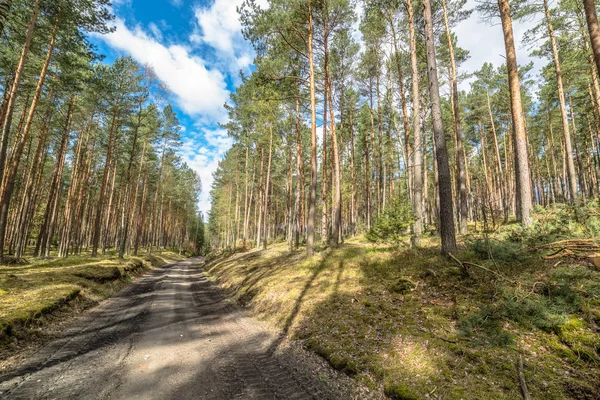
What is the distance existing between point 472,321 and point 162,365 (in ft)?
21.1

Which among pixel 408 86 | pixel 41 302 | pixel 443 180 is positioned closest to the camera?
pixel 41 302

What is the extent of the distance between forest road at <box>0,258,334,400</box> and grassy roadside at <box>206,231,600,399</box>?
1113mm

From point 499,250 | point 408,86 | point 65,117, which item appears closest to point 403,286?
point 499,250

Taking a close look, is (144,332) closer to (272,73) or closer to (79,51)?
(272,73)

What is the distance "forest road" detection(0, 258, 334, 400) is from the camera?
4.11 metres

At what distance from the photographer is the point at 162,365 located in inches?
199

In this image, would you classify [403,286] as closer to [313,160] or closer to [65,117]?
[313,160]

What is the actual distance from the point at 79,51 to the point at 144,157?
17131 mm

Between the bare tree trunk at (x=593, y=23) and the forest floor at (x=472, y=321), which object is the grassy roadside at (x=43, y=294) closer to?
the forest floor at (x=472, y=321)

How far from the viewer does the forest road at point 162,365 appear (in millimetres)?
4105

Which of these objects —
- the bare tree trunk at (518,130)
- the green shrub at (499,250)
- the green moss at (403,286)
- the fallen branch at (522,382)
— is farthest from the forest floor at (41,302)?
the bare tree trunk at (518,130)

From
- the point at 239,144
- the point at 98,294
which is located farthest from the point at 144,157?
the point at 98,294

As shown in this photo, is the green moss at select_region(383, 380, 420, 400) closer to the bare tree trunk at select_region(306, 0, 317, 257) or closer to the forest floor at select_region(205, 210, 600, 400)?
the forest floor at select_region(205, 210, 600, 400)

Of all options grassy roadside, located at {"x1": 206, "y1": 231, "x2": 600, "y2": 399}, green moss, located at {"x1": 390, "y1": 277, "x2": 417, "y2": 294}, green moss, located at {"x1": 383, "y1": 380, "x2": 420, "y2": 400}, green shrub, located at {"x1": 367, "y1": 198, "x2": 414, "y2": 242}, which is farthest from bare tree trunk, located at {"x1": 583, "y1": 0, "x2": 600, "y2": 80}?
green moss, located at {"x1": 383, "y1": 380, "x2": 420, "y2": 400}
